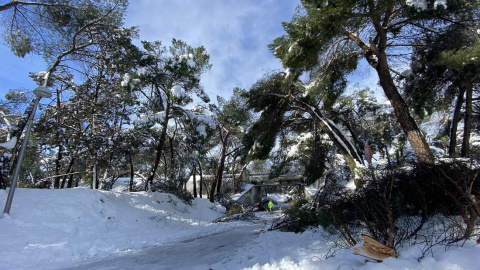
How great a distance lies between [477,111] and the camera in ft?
43.7

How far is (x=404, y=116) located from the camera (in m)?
7.84

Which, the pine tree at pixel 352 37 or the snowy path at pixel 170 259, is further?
the pine tree at pixel 352 37

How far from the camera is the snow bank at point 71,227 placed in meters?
5.57

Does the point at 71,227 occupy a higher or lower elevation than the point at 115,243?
higher

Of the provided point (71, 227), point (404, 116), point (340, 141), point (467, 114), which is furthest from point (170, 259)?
point (467, 114)

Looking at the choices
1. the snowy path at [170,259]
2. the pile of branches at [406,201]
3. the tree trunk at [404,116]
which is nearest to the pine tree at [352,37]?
the tree trunk at [404,116]

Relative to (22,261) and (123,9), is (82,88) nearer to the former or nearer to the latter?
(123,9)

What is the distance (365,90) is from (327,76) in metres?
9.07

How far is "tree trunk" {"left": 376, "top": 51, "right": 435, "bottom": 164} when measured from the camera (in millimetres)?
7258

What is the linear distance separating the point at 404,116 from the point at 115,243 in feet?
31.7

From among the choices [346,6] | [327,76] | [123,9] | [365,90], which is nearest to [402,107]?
[327,76]

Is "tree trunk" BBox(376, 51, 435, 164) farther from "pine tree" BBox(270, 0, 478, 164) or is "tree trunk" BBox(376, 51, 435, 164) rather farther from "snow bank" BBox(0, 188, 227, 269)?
"snow bank" BBox(0, 188, 227, 269)

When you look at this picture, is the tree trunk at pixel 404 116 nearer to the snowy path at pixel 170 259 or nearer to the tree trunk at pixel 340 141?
the tree trunk at pixel 340 141

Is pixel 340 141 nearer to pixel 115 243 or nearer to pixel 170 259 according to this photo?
pixel 170 259
